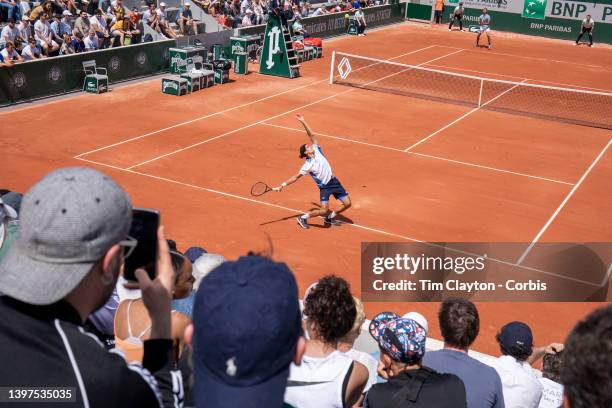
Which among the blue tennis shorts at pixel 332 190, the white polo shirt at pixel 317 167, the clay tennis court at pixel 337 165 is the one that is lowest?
the clay tennis court at pixel 337 165

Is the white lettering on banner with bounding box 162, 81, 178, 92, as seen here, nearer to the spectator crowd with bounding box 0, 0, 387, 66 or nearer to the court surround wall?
the spectator crowd with bounding box 0, 0, 387, 66

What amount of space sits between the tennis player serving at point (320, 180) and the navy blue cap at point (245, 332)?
11.2 m

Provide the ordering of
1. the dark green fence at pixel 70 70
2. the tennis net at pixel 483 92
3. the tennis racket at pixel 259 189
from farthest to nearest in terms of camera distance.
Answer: the tennis net at pixel 483 92, the dark green fence at pixel 70 70, the tennis racket at pixel 259 189

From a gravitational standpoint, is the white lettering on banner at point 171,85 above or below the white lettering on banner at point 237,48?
below

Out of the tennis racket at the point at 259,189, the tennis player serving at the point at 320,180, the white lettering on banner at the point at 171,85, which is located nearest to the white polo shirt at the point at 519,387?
the tennis player serving at the point at 320,180

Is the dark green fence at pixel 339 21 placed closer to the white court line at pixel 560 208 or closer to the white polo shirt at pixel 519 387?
the white court line at pixel 560 208

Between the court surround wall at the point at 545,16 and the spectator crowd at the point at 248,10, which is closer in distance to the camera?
the spectator crowd at the point at 248,10

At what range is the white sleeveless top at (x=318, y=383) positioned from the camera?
172 inches

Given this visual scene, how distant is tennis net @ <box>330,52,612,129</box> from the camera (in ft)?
82.6

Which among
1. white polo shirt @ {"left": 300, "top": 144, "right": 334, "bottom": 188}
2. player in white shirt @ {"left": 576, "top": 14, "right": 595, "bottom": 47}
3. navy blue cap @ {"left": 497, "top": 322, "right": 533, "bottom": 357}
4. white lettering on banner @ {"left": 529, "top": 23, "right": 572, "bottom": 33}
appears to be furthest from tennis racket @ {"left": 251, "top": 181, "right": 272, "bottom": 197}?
white lettering on banner @ {"left": 529, "top": 23, "right": 572, "bottom": 33}

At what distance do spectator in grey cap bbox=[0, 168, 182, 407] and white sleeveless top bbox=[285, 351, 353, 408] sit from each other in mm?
2000

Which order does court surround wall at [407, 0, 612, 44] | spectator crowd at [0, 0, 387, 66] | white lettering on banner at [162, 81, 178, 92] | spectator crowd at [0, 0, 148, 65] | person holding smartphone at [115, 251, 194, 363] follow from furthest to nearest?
court surround wall at [407, 0, 612, 44]
white lettering on banner at [162, 81, 178, 92]
spectator crowd at [0, 0, 387, 66]
spectator crowd at [0, 0, 148, 65]
person holding smartphone at [115, 251, 194, 363]

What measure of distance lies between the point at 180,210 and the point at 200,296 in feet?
41.6

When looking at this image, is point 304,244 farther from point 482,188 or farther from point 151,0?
point 151,0
